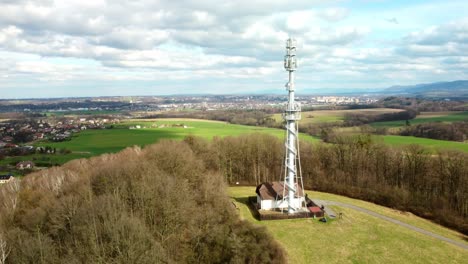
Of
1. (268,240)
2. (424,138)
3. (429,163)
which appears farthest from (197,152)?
(424,138)

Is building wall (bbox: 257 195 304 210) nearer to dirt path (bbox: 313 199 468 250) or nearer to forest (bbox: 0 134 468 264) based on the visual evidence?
forest (bbox: 0 134 468 264)

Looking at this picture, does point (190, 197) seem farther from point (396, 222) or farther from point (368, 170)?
point (368, 170)

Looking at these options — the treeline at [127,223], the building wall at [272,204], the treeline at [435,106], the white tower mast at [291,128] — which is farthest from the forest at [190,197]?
the treeline at [435,106]

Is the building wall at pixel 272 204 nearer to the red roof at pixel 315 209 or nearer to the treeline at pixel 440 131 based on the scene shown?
the red roof at pixel 315 209

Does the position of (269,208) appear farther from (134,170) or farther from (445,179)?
(445,179)

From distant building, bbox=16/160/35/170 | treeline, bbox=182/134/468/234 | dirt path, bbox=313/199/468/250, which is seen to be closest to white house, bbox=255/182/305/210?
dirt path, bbox=313/199/468/250

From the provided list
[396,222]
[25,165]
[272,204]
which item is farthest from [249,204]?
[25,165]

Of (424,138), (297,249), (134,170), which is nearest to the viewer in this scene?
(297,249)
